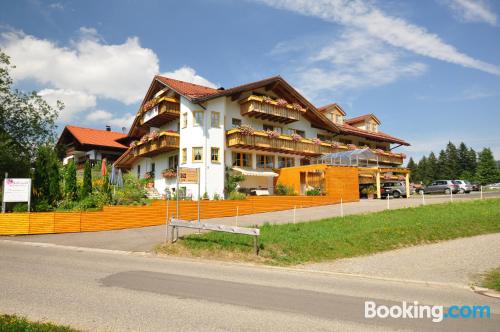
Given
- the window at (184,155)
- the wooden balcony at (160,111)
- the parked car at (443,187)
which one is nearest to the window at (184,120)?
the wooden balcony at (160,111)

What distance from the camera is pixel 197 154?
30.5 m

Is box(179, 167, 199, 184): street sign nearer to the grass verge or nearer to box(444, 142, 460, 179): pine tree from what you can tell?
the grass verge

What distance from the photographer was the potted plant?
35.5 metres

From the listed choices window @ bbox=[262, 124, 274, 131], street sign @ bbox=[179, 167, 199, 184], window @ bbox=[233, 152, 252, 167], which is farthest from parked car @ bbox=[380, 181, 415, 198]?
street sign @ bbox=[179, 167, 199, 184]

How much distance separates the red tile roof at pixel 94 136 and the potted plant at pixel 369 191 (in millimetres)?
30612

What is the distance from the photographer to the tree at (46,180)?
23.8 m

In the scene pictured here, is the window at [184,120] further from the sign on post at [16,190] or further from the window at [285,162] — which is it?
the sign on post at [16,190]

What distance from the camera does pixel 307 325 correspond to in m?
5.88

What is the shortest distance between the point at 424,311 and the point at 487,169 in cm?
9623

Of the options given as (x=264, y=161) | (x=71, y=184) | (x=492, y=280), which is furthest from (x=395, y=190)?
(x=71, y=184)

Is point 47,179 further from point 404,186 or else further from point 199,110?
point 404,186

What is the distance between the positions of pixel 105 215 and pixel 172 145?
12.1m

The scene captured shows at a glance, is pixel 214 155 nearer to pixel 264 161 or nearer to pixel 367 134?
pixel 264 161

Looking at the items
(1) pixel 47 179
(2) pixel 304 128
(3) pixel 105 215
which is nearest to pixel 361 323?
(3) pixel 105 215
